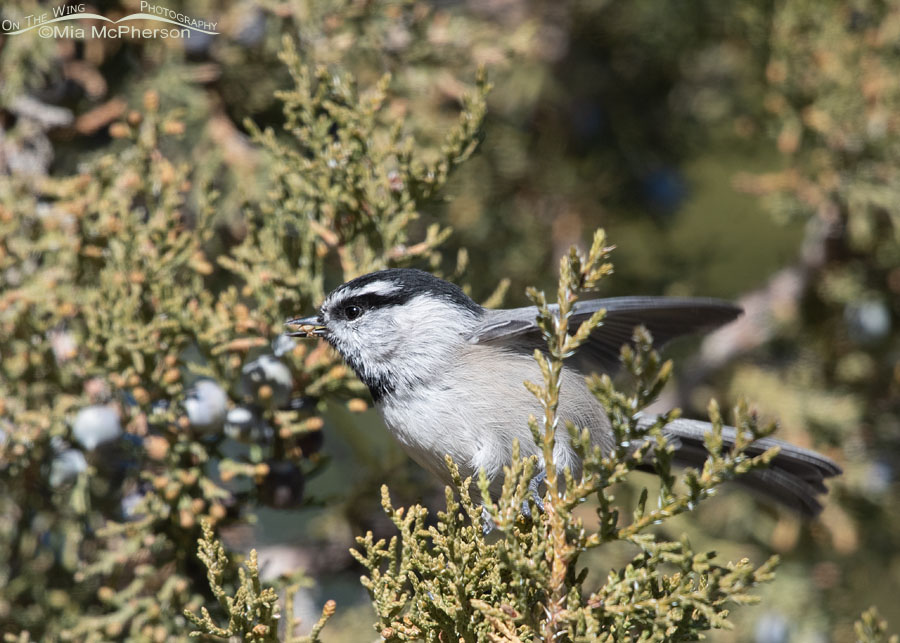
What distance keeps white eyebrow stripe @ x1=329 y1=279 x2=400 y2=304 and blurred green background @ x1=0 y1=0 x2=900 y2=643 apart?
8.0 inches

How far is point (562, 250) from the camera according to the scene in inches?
123

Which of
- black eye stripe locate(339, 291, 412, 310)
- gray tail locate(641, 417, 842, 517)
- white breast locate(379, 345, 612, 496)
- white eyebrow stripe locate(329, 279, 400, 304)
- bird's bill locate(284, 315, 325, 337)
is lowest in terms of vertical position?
gray tail locate(641, 417, 842, 517)

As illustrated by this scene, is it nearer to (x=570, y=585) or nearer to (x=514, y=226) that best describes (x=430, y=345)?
(x=570, y=585)

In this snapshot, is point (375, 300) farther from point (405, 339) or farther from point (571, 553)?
point (571, 553)

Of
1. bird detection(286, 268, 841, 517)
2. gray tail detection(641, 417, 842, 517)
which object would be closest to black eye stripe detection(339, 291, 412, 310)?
bird detection(286, 268, 841, 517)

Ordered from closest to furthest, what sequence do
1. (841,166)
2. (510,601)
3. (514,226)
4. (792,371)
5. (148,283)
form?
(510,601) < (148,283) < (841,166) < (792,371) < (514,226)

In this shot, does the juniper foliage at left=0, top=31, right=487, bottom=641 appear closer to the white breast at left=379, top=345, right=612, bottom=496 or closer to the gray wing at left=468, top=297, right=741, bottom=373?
the white breast at left=379, top=345, right=612, bottom=496

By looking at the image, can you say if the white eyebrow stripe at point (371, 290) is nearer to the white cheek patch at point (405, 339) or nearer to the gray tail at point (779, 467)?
the white cheek patch at point (405, 339)

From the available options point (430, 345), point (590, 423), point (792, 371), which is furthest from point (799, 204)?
point (430, 345)

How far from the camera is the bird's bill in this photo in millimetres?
1763

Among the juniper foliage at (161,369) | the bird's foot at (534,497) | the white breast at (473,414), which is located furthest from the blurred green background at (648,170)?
the bird's foot at (534,497)

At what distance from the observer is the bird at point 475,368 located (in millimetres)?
1697

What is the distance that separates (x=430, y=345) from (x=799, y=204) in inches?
53.8

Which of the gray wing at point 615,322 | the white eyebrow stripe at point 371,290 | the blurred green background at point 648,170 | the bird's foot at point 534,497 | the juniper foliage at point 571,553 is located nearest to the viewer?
the juniper foliage at point 571,553
